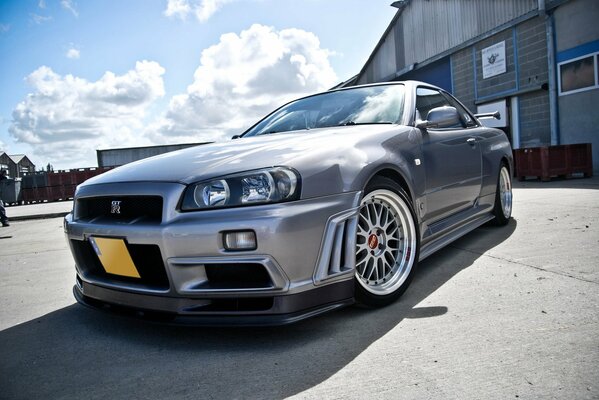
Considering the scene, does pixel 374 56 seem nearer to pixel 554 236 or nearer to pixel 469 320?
pixel 554 236

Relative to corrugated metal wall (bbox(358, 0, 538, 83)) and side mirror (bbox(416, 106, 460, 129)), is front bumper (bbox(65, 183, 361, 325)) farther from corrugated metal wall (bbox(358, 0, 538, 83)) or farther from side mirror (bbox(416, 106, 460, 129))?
corrugated metal wall (bbox(358, 0, 538, 83))

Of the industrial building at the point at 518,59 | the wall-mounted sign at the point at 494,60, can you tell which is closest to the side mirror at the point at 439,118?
the industrial building at the point at 518,59

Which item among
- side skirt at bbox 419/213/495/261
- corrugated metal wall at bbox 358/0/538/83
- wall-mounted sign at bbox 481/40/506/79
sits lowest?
side skirt at bbox 419/213/495/261

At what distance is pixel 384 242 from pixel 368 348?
758 millimetres

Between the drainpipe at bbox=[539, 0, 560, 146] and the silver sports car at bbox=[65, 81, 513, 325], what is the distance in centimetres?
1221

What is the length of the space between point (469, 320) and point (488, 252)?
58.5 inches

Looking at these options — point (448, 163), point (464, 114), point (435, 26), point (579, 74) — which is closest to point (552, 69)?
point (579, 74)

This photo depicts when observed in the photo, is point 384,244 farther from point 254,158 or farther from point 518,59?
point 518,59

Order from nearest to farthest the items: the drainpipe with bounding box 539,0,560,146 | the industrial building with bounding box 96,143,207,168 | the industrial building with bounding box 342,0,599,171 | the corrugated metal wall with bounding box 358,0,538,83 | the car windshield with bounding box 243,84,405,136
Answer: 1. the car windshield with bounding box 243,84,405,136
2. the industrial building with bounding box 342,0,599,171
3. the drainpipe with bounding box 539,0,560,146
4. the corrugated metal wall with bounding box 358,0,538,83
5. the industrial building with bounding box 96,143,207,168

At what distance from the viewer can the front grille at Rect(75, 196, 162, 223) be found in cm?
211

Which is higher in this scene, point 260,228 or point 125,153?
point 125,153

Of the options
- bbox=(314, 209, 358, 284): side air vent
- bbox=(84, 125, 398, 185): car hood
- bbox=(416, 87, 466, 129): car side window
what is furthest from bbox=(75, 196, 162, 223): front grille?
bbox=(416, 87, 466, 129): car side window

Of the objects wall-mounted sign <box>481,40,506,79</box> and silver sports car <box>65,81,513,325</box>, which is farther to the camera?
wall-mounted sign <box>481,40,506,79</box>

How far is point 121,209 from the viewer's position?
87.3 inches
